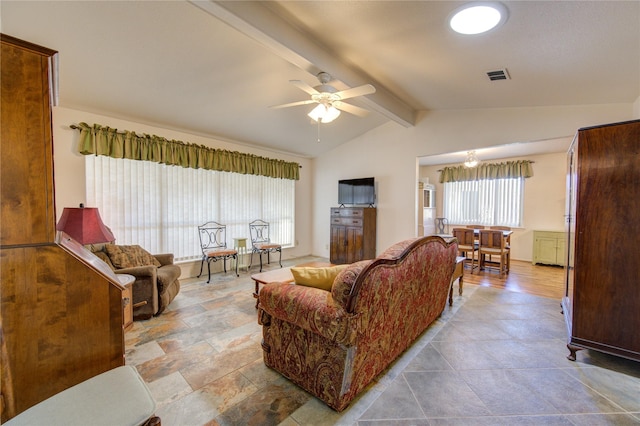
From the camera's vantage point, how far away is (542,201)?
18.5 feet

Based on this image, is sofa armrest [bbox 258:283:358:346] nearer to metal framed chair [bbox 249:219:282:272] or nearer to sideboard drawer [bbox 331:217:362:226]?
metal framed chair [bbox 249:219:282:272]

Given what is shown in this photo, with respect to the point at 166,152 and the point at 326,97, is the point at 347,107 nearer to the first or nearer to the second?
the point at 326,97

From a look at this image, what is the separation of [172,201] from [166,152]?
0.79 metres

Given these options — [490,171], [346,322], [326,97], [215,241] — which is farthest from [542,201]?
[215,241]

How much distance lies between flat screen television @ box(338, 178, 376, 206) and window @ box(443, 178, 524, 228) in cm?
311

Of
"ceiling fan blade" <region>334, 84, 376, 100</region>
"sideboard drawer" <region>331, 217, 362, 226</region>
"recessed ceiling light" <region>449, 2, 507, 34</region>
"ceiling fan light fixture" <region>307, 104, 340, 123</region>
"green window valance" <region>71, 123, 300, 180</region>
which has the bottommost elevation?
"sideboard drawer" <region>331, 217, 362, 226</region>

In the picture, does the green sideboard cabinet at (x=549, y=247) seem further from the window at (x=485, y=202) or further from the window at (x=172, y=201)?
the window at (x=172, y=201)

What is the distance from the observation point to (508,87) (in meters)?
2.91

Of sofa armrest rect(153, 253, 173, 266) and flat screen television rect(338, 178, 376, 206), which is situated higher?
flat screen television rect(338, 178, 376, 206)

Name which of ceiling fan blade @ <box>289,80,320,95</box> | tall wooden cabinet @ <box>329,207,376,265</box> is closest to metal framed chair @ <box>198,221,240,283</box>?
tall wooden cabinet @ <box>329,207,376,265</box>

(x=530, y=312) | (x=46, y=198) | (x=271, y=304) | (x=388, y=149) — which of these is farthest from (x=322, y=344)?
(x=388, y=149)

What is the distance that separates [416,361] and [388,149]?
3.86 meters

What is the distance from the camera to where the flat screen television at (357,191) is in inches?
202

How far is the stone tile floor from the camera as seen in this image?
1539 millimetres
